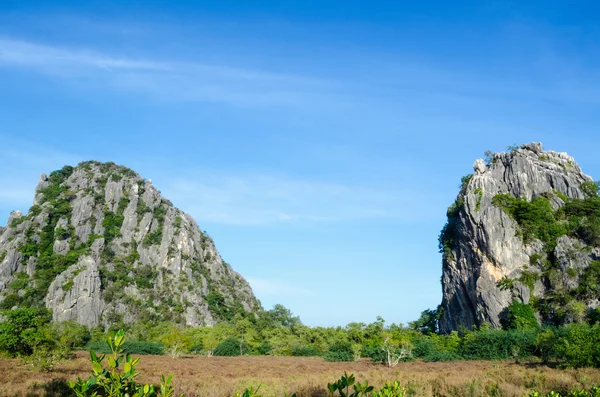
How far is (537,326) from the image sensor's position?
44.5 meters

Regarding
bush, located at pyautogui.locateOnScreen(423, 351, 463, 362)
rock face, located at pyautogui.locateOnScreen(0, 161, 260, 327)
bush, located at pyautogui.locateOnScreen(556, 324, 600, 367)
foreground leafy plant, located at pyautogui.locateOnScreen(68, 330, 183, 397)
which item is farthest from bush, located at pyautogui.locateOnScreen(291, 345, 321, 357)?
foreground leafy plant, located at pyautogui.locateOnScreen(68, 330, 183, 397)

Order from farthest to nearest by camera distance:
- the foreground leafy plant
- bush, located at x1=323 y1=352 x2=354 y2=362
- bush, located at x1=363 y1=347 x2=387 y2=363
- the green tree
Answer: bush, located at x1=323 y1=352 x2=354 y2=362 < bush, located at x1=363 y1=347 x2=387 y2=363 < the green tree < the foreground leafy plant

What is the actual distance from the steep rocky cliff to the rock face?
6320cm

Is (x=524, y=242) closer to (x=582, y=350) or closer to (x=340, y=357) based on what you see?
(x=340, y=357)

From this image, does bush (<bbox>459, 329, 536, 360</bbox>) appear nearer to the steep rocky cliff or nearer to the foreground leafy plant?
the steep rocky cliff

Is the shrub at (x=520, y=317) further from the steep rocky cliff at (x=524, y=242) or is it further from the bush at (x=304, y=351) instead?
the bush at (x=304, y=351)

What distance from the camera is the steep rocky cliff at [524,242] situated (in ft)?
156

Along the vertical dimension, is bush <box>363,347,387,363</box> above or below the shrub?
below

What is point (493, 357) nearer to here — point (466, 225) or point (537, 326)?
point (537, 326)

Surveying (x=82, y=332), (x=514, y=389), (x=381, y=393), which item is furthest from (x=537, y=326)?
(x=82, y=332)

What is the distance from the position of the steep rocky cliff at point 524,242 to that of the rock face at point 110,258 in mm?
63201

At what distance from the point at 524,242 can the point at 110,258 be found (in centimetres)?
8882

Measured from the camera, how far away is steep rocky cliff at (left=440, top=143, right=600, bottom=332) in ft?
156

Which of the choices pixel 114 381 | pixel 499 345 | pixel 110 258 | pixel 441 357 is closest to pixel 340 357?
pixel 441 357
